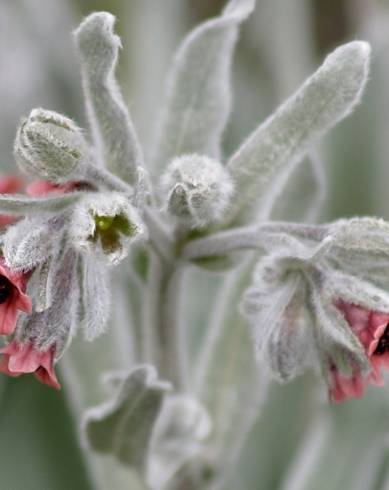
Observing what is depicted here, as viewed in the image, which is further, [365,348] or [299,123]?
[299,123]

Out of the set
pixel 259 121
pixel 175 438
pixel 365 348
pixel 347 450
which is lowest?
pixel 347 450

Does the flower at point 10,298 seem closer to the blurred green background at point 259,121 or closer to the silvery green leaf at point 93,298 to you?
the silvery green leaf at point 93,298

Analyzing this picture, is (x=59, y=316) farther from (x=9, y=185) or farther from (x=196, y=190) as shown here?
(x=9, y=185)

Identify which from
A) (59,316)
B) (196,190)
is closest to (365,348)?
(196,190)

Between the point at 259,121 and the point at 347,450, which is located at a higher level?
the point at 259,121

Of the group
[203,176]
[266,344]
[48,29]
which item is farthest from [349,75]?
[48,29]

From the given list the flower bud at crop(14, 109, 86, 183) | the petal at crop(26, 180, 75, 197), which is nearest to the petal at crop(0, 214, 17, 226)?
the petal at crop(26, 180, 75, 197)
